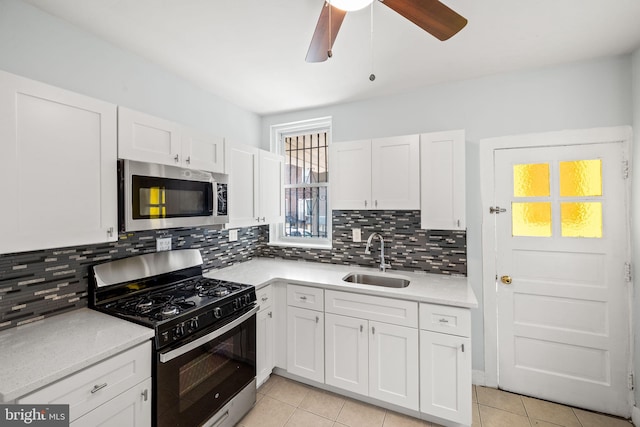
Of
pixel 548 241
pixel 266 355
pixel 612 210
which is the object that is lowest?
pixel 266 355

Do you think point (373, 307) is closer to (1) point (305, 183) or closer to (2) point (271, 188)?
(2) point (271, 188)

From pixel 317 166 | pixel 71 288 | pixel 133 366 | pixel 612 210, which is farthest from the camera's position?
pixel 317 166

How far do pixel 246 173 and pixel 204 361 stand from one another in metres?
1.55

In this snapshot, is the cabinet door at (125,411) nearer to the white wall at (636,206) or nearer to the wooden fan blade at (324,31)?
the wooden fan blade at (324,31)

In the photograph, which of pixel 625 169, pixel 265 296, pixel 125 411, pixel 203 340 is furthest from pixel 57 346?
pixel 625 169

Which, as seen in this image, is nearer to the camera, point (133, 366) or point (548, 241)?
point (133, 366)

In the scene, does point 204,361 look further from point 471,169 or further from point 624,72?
point 624,72

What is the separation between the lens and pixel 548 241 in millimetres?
2201

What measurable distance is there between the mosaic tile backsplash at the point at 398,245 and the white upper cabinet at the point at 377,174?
0.30m

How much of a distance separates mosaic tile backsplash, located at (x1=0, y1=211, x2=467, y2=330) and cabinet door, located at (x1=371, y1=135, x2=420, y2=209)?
29 centimetres

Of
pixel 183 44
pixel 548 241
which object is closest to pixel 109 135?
pixel 183 44

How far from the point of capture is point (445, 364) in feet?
6.14

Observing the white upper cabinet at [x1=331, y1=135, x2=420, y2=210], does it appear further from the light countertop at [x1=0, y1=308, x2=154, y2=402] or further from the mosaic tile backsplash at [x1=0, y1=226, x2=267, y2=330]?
the light countertop at [x1=0, y1=308, x2=154, y2=402]

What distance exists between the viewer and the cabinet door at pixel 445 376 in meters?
1.82
